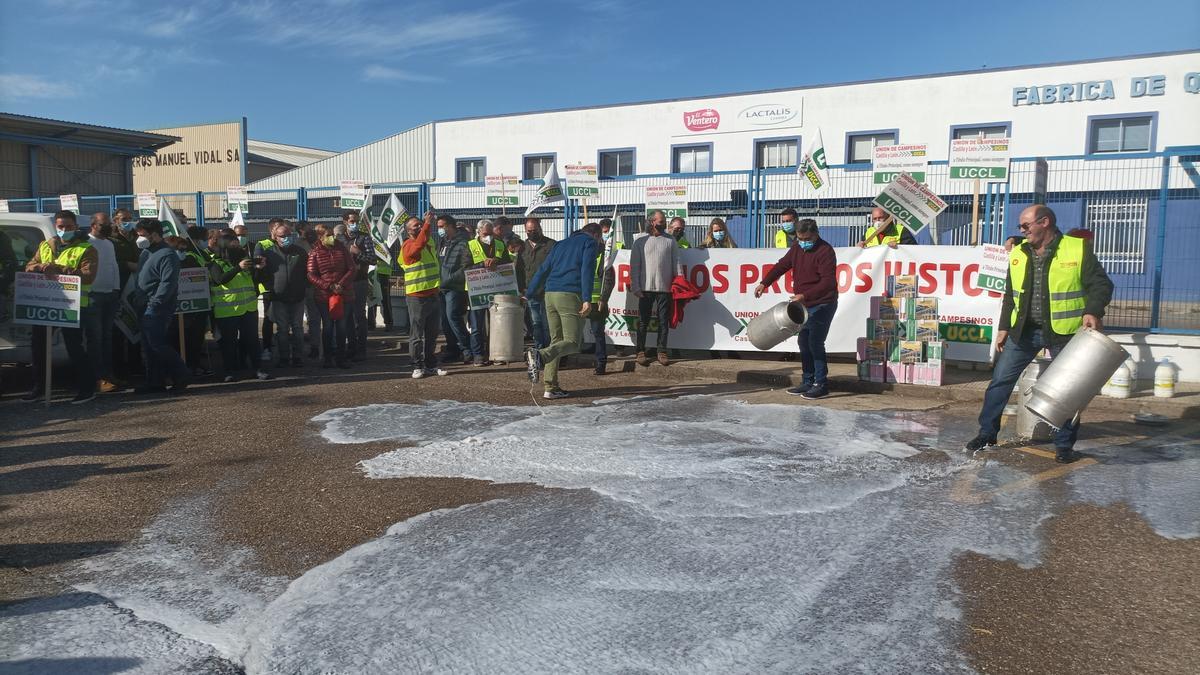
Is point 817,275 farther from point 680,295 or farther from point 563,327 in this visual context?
point 563,327

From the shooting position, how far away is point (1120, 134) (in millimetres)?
22391

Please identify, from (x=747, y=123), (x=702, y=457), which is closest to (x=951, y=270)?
(x=702, y=457)

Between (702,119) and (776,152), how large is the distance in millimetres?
2626

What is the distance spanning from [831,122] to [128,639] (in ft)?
82.3

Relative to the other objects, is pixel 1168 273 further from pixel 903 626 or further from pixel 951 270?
pixel 903 626

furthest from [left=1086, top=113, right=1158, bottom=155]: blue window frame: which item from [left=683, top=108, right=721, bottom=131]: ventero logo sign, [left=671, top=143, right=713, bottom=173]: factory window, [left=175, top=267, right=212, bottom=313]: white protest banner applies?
[left=175, top=267, right=212, bottom=313]: white protest banner

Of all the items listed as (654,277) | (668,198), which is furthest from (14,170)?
(654,277)

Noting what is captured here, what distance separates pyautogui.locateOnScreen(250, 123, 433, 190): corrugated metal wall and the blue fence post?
2674cm

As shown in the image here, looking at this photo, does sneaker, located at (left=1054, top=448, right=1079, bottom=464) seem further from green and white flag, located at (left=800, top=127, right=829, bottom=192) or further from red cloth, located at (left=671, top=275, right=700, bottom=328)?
green and white flag, located at (left=800, top=127, right=829, bottom=192)

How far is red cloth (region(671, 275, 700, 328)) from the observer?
38.2 ft

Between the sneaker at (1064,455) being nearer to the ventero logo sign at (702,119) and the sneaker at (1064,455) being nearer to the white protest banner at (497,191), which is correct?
the white protest banner at (497,191)

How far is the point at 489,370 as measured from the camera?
11.4 meters

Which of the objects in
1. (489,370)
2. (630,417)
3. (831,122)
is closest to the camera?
(630,417)

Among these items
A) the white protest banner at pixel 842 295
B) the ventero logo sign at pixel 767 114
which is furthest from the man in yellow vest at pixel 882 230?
the ventero logo sign at pixel 767 114
